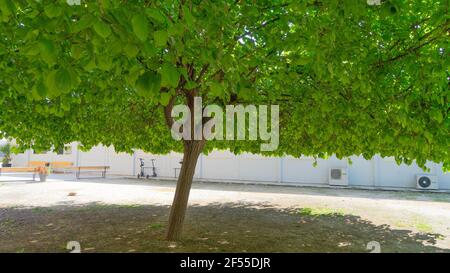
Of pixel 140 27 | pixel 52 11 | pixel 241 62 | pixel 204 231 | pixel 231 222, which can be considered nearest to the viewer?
pixel 140 27

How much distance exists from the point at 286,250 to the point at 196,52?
4.50m

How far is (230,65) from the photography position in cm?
307

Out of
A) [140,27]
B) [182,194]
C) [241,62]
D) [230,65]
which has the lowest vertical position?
[182,194]

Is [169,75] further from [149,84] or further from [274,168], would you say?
[274,168]

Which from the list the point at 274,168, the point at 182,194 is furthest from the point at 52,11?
the point at 274,168

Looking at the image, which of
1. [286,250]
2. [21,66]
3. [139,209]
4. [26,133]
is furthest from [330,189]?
[21,66]

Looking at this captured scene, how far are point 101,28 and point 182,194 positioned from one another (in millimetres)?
5499

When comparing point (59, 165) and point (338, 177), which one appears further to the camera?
point (59, 165)

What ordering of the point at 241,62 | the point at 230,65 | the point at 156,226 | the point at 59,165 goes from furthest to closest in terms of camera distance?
1. the point at 59,165
2. the point at 156,226
3. the point at 241,62
4. the point at 230,65

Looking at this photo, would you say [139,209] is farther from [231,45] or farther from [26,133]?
[231,45]

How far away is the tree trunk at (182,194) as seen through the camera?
279 inches

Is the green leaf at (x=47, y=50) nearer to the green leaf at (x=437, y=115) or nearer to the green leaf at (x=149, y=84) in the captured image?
the green leaf at (x=149, y=84)

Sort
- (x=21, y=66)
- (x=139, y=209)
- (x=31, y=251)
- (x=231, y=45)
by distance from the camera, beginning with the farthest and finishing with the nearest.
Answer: (x=139, y=209) → (x=31, y=251) → (x=21, y=66) → (x=231, y=45)
